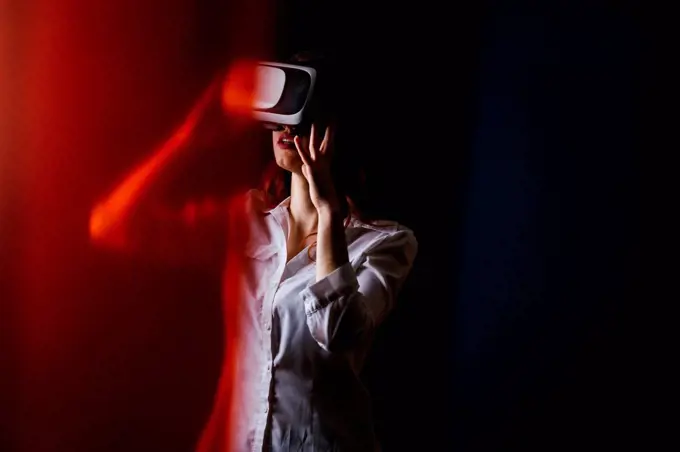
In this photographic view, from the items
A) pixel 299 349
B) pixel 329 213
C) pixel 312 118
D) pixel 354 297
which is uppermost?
pixel 312 118

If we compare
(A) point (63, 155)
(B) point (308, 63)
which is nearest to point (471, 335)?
(B) point (308, 63)

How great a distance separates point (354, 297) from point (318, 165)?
215 mm

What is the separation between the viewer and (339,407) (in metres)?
0.99

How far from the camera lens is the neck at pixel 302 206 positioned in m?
Answer: 1.04

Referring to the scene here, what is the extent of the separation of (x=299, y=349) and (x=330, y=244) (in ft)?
0.58

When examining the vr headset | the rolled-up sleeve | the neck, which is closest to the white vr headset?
the vr headset

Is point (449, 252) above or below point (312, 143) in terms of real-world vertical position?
below

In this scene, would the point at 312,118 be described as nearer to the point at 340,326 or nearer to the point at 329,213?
the point at 329,213

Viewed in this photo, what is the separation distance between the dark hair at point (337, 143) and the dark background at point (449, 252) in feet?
0.07

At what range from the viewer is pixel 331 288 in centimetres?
91

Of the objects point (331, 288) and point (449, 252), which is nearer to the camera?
point (331, 288)

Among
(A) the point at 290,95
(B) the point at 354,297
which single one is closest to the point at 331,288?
(B) the point at 354,297

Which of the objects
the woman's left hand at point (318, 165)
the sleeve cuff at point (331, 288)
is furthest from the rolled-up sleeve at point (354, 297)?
the woman's left hand at point (318, 165)

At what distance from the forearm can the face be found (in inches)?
4.3
